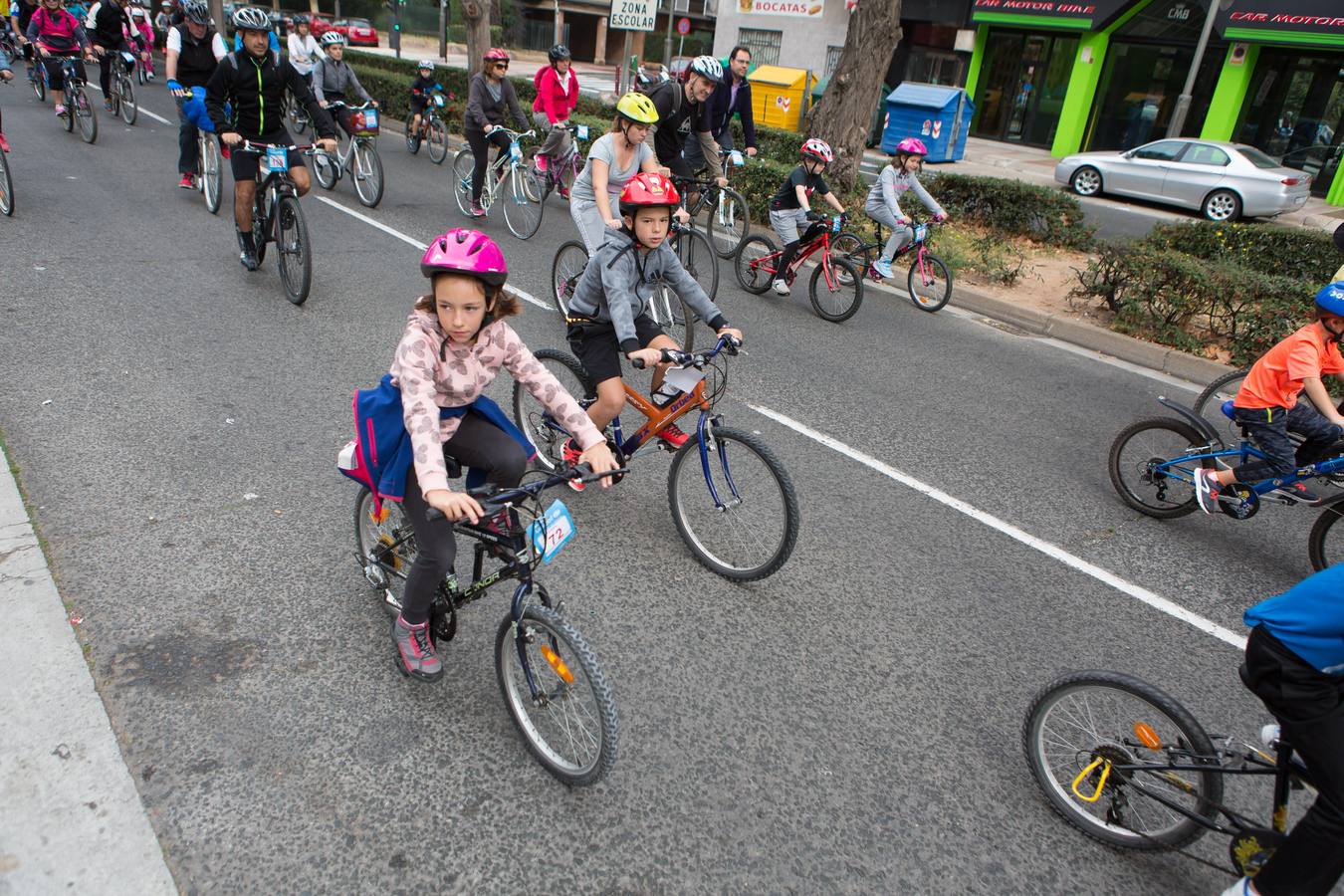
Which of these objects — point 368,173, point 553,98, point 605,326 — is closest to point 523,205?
point 553,98

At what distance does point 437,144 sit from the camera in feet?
52.1

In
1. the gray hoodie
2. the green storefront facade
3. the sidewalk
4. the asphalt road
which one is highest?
the green storefront facade

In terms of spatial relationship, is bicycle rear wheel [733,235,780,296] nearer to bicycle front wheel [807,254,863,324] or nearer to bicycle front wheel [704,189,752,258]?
bicycle front wheel [807,254,863,324]

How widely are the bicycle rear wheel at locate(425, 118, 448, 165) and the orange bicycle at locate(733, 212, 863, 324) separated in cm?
876

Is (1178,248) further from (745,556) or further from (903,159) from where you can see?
(745,556)

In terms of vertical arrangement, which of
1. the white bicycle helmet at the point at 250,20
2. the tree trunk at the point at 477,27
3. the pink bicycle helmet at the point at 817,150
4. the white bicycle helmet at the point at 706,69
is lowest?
the pink bicycle helmet at the point at 817,150

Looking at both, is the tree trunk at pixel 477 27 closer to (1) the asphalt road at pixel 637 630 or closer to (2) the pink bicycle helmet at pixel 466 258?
(1) the asphalt road at pixel 637 630

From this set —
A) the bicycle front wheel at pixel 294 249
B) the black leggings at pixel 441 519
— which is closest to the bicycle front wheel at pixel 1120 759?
the black leggings at pixel 441 519

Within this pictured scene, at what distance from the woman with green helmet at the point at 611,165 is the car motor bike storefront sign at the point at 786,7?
2608 cm

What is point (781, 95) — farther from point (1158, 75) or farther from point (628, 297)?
point (628, 297)

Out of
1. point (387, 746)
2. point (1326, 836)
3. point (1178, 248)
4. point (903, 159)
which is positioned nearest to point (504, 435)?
point (387, 746)

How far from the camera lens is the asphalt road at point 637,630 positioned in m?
2.71

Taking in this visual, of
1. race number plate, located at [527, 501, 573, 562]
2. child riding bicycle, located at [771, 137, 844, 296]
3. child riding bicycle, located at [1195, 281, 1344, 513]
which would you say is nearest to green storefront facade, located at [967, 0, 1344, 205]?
child riding bicycle, located at [771, 137, 844, 296]

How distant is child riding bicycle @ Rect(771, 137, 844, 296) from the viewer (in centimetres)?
829
